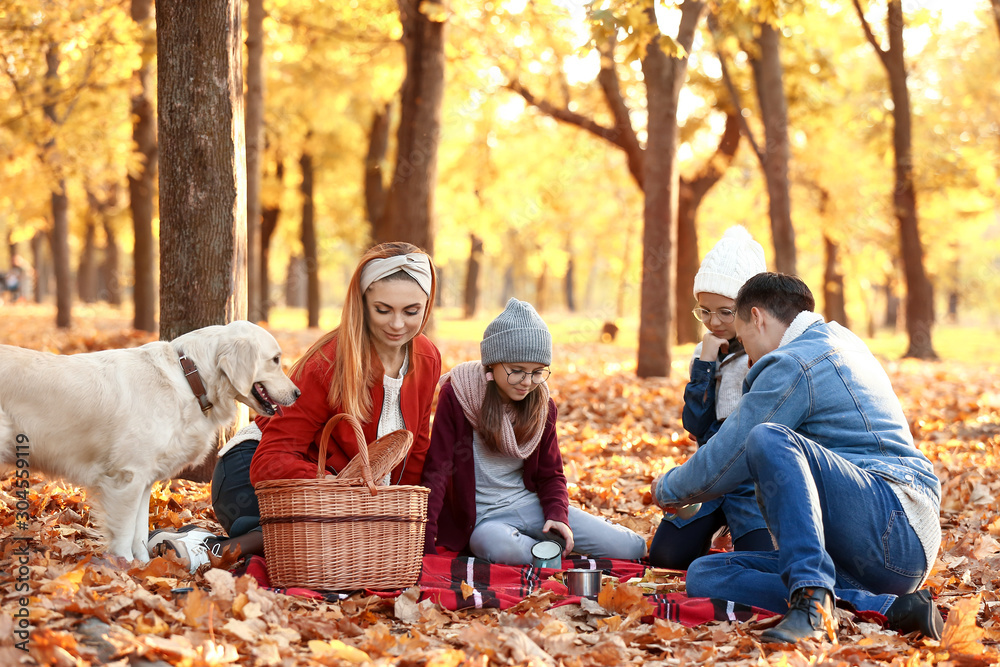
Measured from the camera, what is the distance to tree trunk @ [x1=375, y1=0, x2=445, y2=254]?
950 centimetres

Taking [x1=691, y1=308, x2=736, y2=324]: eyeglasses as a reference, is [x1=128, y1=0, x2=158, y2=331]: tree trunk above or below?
above

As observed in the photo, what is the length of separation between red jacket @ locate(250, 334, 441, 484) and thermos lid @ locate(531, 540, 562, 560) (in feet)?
2.43

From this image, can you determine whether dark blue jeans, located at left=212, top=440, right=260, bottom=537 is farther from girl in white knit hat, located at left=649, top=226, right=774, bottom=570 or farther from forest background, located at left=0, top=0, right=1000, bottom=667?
girl in white knit hat, located at left=649, top=226, right=774, bottom=570

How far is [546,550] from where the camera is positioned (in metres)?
4.06

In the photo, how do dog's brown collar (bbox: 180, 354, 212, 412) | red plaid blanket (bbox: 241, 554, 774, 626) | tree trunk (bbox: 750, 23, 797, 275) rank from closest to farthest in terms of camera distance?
red plaid blanket (bbox: 241, 554, 774, 626) < dog's brown collar (bbox: 180, 354, 212, 412) < tree trunk (bbox: 750, 23, 797, 275)

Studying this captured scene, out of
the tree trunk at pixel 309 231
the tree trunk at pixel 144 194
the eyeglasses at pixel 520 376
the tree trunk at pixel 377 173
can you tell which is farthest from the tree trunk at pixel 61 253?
the eyeglasses at pixel 520 376

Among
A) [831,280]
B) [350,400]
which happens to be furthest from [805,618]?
[831,280]

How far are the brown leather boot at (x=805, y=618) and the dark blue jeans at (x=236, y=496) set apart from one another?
2.56 metres

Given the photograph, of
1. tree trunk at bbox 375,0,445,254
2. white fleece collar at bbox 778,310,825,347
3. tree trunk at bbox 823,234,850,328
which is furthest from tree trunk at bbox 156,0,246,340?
tree trunk at bbox 823,234,850,328

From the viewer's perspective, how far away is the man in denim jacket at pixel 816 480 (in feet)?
10.1

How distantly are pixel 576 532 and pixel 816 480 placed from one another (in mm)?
1607

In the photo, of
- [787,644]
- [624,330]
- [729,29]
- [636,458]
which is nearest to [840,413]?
[787,644]

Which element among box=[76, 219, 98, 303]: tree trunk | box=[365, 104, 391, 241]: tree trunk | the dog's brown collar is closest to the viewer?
the dog's brown collar

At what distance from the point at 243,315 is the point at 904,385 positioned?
29.4 feet
